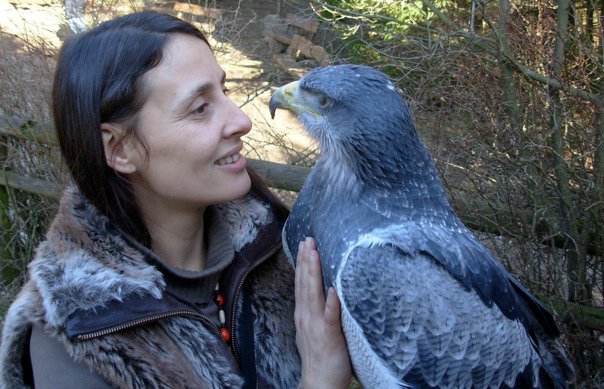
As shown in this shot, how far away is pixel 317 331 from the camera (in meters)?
2.07

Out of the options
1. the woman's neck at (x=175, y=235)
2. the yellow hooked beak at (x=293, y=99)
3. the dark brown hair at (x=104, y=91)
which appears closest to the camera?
the dark brown hair at (x=104, y=91)

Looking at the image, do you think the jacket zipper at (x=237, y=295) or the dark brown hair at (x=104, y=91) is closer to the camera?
the dark brown hair at (x=104, y=91)

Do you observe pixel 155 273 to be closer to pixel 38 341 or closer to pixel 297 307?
pixel 38 341

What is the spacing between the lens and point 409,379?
2.12 metres

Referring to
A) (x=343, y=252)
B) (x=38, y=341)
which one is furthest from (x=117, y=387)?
(x=343, y=252)

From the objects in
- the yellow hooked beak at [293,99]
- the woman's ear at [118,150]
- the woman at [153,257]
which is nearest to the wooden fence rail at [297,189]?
the yellow hooked beak at [293,99]

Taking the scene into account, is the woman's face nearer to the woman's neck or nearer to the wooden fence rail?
the woman's neck

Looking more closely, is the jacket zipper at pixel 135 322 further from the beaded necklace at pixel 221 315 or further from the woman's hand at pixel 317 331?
the woman's hand at pixel 317 331

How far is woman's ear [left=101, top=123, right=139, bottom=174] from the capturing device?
2.04 metres

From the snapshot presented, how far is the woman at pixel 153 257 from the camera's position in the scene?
5.77ft

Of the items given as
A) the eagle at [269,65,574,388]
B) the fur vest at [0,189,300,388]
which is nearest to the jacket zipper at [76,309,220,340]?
the fur vest at [0,189,300,388]

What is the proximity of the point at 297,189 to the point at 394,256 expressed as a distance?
1.91 m

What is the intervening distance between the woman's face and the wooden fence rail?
1.77 metres

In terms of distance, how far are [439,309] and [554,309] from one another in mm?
1551
